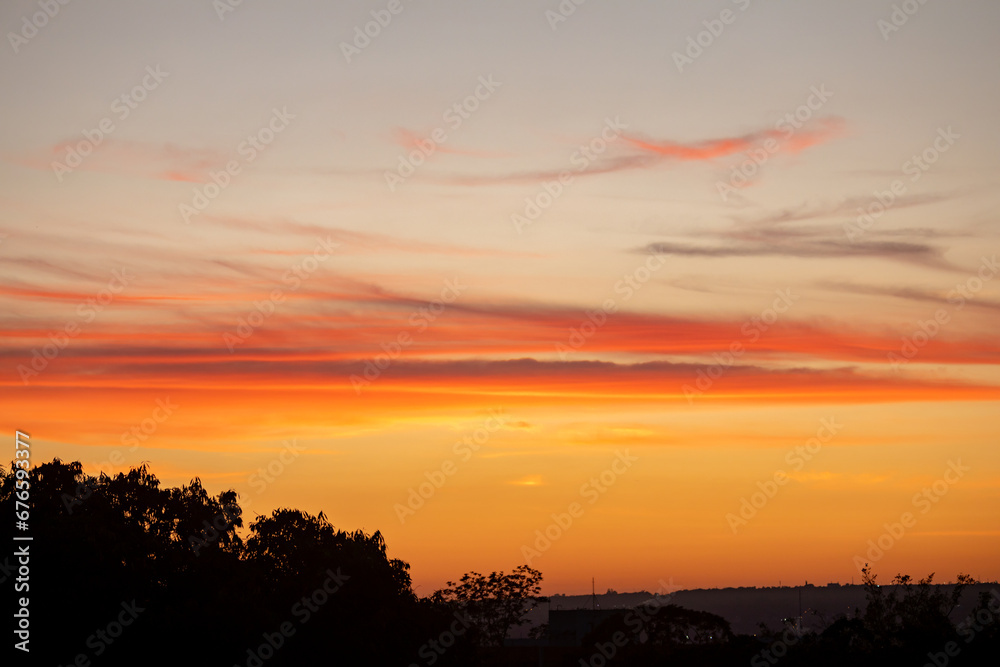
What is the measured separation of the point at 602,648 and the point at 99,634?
2873cm

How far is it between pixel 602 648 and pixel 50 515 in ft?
95.5

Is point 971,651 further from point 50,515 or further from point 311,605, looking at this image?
point 50,515

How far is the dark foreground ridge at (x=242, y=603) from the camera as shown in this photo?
30406mm

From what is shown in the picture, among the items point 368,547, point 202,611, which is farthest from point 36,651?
point 368,547

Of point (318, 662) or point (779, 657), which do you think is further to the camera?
point (779, 657)

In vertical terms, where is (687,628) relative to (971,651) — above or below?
above

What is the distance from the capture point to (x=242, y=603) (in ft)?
104

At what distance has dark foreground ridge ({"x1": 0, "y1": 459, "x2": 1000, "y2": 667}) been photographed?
30.4m

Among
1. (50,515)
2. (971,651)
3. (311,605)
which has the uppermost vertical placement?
(50,515)

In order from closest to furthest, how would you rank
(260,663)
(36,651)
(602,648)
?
(36,651) → (260,663) → (602,648)

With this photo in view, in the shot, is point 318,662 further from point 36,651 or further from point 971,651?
point 971,651

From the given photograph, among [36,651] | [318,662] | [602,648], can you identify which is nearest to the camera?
[36,651]

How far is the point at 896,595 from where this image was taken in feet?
150

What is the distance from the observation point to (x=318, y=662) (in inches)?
1332
